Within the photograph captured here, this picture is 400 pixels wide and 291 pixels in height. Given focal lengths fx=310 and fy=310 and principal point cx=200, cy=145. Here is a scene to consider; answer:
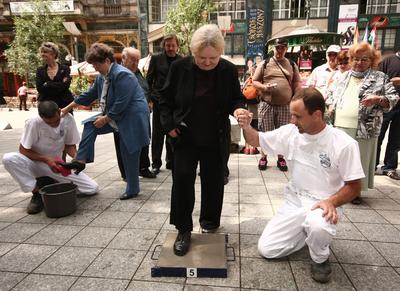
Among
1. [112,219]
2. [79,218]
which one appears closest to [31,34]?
[79,218]

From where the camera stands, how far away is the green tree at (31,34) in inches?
805

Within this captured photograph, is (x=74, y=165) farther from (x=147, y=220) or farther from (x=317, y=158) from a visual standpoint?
(x=317, y=158)

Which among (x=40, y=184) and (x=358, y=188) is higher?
(x=358, y=188)

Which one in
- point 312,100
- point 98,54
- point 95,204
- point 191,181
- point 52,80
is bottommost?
point 95,204

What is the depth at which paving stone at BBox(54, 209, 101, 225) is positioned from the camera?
333 centimetres

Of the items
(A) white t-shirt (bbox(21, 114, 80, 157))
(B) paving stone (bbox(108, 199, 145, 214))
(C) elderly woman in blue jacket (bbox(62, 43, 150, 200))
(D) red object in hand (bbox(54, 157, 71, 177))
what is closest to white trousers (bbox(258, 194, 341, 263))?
(B) paving stone (bbox(108, 199, 145, 214))

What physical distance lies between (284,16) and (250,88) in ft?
65.2

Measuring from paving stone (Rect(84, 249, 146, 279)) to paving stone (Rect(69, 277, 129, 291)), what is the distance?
0.18ft

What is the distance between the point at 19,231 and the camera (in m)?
3.12

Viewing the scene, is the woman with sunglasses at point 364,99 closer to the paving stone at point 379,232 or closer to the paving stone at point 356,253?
the paving stone at point 379,232

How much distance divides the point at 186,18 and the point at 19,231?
1687 centimetres

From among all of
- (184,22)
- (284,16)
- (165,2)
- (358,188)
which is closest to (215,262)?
→ (358,188)

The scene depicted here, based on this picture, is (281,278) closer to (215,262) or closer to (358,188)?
(215,262)

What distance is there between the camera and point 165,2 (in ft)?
83.1
